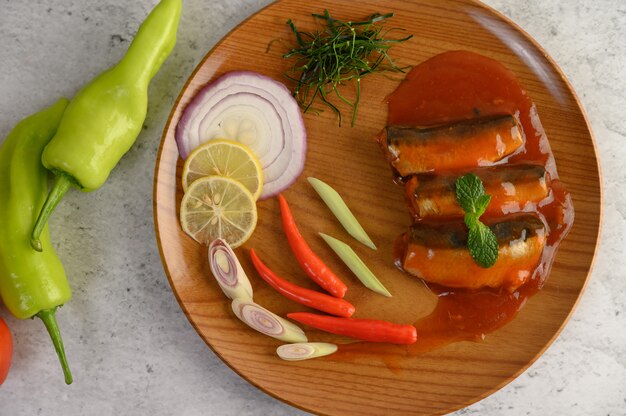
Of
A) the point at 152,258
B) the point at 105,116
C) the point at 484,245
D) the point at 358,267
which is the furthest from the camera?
the point at 152,258

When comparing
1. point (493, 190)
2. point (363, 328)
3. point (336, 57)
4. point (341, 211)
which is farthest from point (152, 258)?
point (493, 190)

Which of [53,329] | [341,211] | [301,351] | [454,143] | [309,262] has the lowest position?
[53,329]

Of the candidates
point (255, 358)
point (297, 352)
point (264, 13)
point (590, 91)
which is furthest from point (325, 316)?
point (590, 91)

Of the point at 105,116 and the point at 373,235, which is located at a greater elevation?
the point at 105,116

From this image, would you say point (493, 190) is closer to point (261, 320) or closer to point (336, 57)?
point (336, 57)

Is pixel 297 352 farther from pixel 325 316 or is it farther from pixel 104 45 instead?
pixel 104 45

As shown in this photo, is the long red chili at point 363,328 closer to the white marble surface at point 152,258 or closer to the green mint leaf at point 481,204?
the white marble surface at point 152,258

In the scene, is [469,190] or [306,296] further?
[306,296]

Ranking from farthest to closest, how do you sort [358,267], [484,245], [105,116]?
[358,267]
[105,116]
[484,245]
